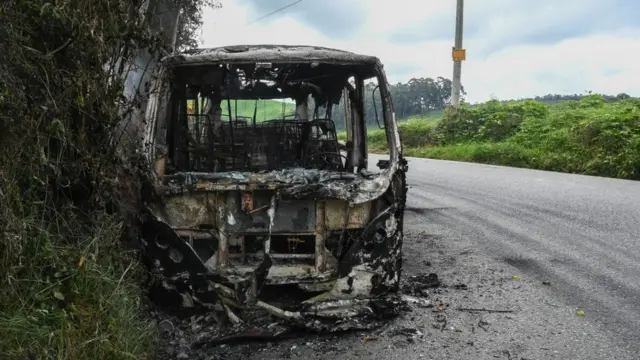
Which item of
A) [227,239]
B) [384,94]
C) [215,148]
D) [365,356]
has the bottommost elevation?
[365,356]

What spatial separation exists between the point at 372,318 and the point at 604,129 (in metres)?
10.7

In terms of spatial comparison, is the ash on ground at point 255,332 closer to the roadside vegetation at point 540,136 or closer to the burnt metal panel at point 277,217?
the burnt metal panel at point 277,217

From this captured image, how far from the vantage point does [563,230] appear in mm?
6652

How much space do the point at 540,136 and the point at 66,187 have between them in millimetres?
13791

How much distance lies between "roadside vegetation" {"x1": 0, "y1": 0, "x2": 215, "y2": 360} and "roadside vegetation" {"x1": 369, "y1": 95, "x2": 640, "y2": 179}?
6.70 m

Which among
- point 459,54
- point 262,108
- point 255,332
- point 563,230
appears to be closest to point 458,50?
point 459,54

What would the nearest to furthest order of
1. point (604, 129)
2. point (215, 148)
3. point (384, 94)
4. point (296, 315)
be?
point (296, 315) < point (384, 94) < point (215, 148) < point (604, 129)

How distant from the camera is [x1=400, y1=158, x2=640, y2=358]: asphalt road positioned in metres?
4.18

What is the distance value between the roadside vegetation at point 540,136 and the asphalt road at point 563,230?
3.97 feet

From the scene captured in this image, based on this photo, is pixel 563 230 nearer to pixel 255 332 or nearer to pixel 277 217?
pixel 277 217

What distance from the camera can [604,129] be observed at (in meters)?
12.8

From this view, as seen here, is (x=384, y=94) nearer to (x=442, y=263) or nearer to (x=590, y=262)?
(x=442, y=263)

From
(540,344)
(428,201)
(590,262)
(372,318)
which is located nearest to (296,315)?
(372,318)

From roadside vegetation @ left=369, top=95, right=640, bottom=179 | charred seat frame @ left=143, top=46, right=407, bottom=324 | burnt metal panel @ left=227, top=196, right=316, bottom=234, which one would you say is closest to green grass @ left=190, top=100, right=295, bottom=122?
charred seat frame @ left=143, top=46, right=407, bottom=324
